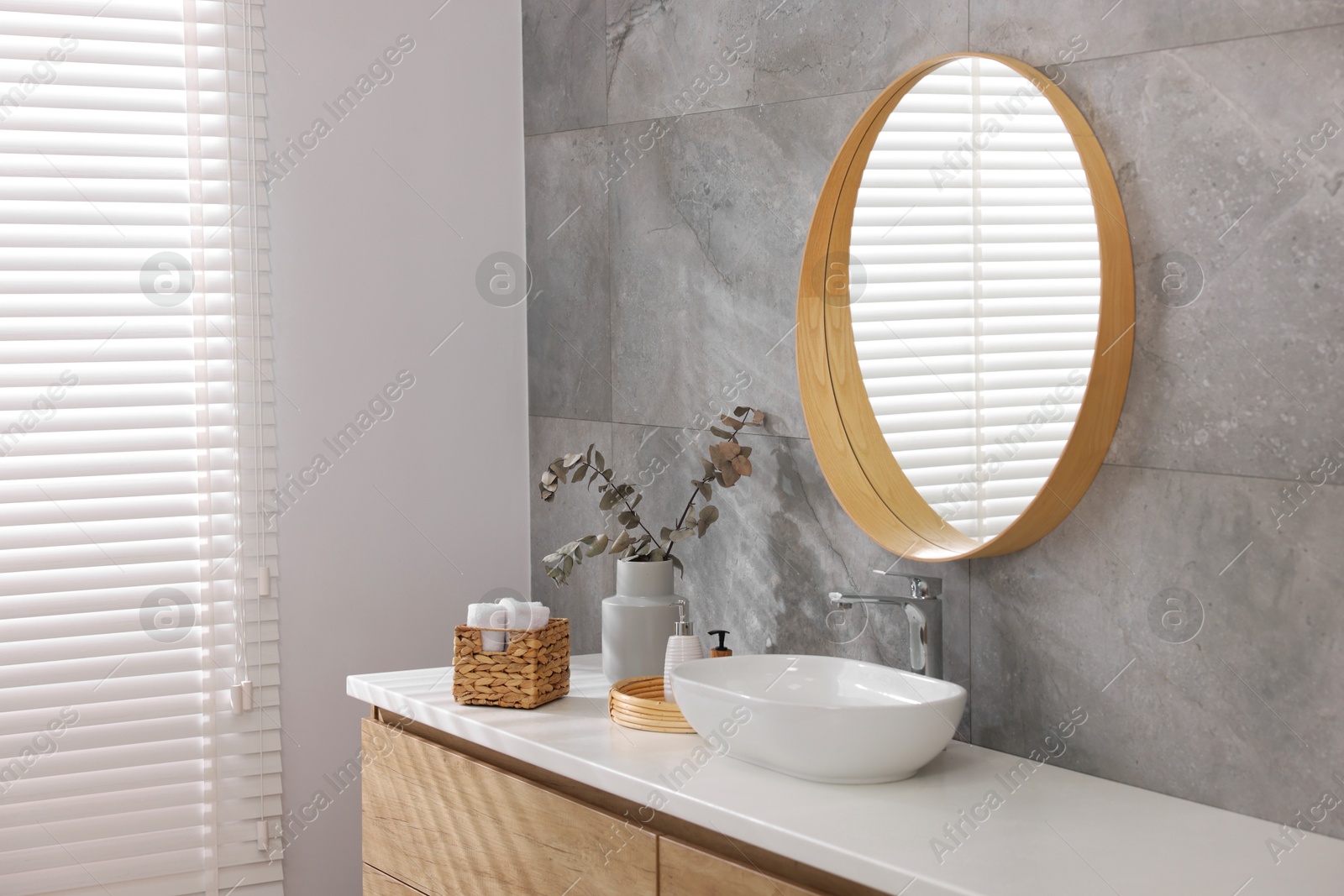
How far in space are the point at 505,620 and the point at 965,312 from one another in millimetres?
878

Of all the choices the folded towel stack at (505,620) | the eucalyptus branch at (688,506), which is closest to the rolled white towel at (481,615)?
the folded towel stack at (505,620)

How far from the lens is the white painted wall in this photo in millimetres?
2438

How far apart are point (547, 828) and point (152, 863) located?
3.67ft

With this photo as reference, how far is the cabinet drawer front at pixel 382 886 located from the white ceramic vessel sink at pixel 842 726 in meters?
0.72

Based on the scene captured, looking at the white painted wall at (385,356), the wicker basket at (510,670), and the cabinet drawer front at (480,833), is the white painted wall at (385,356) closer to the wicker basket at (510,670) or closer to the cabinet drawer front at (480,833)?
the cabinet drawer front at (480,833)

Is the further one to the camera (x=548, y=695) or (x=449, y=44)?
(x=449, y=44)

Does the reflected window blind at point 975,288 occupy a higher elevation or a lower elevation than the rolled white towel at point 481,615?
higher

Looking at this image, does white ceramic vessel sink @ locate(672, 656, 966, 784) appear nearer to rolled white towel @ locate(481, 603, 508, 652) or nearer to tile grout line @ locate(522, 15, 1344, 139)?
rolled white towel @ locate(481, 603, 508, 652)

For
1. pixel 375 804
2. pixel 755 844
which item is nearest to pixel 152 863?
pixel 375 804

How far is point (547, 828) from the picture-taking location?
63.9 inches

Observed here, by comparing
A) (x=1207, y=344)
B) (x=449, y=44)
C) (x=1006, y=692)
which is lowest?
(x=1006, y=692)

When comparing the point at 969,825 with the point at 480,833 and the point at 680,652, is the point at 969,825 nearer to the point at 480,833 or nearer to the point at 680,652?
the point at 680,652

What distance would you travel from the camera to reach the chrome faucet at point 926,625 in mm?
1618

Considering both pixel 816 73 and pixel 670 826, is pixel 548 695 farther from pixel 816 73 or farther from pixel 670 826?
pixel 816 73
